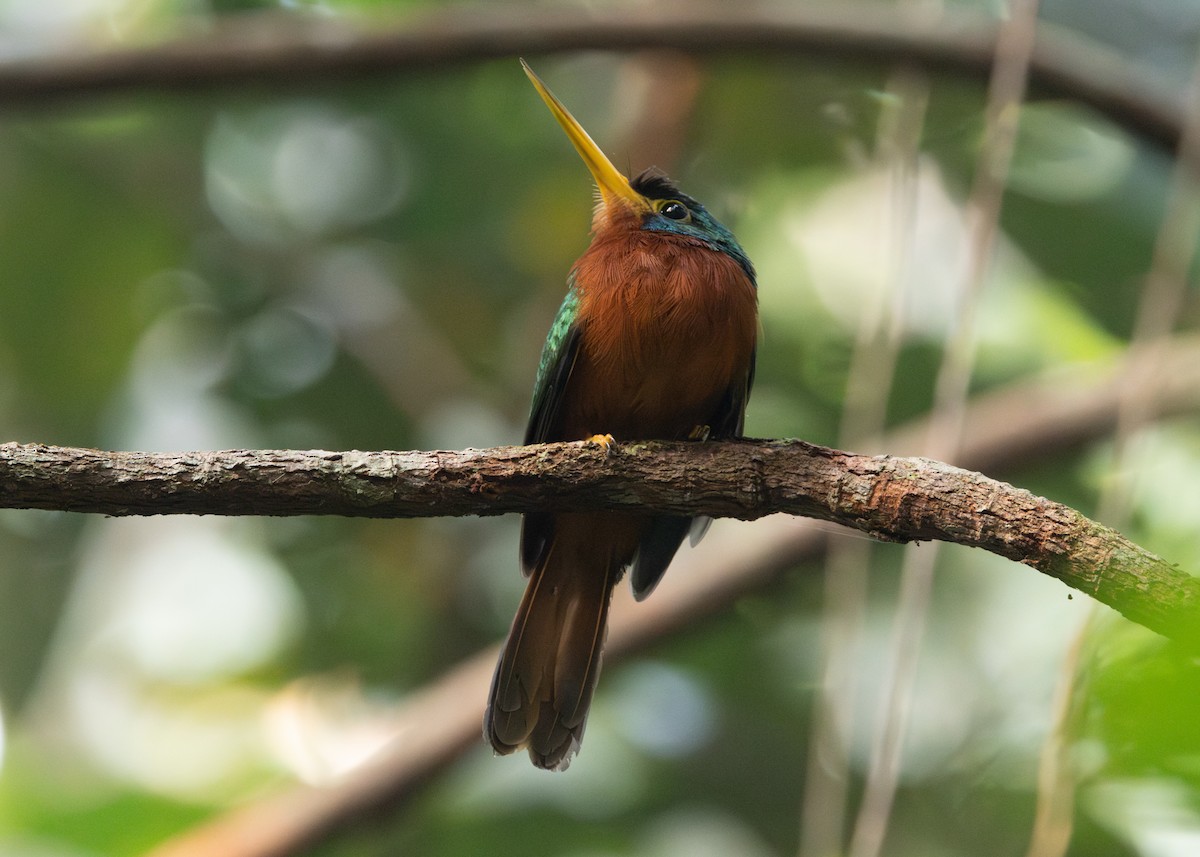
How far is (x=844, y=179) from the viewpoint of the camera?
4.87 m

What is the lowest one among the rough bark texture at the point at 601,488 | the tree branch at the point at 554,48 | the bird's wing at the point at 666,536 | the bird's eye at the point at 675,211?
the rough bark texture at the point at 601,488

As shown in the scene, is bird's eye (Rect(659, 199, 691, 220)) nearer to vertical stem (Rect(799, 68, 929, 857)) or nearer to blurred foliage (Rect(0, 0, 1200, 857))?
vertical stem (Rect(799, 68, 929, 857))

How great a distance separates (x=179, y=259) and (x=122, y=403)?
24.7 inches

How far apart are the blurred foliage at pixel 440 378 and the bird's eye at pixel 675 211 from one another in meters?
1.33

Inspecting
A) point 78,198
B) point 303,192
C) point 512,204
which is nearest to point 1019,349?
point 512,204

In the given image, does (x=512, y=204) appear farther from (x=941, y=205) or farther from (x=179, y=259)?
(x=941, y=205)

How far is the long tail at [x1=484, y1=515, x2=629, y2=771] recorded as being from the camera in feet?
8.27

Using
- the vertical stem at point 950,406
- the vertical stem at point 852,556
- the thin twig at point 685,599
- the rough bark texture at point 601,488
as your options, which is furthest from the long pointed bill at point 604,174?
the thin twig at point 685,599

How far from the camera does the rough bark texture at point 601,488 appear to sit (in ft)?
4.99

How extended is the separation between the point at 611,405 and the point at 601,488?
606 millimetres

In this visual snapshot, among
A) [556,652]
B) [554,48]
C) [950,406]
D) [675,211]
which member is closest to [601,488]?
[556,652]

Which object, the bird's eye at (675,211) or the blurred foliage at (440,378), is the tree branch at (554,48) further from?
the bird's eye at (675,211)

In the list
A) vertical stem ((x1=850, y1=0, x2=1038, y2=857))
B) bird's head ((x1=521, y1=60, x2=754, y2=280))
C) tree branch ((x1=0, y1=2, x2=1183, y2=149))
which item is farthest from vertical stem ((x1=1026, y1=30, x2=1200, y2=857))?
bird's head ((x1=521, y1=60, x2=754, y2=280))

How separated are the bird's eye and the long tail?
74 centimetres
